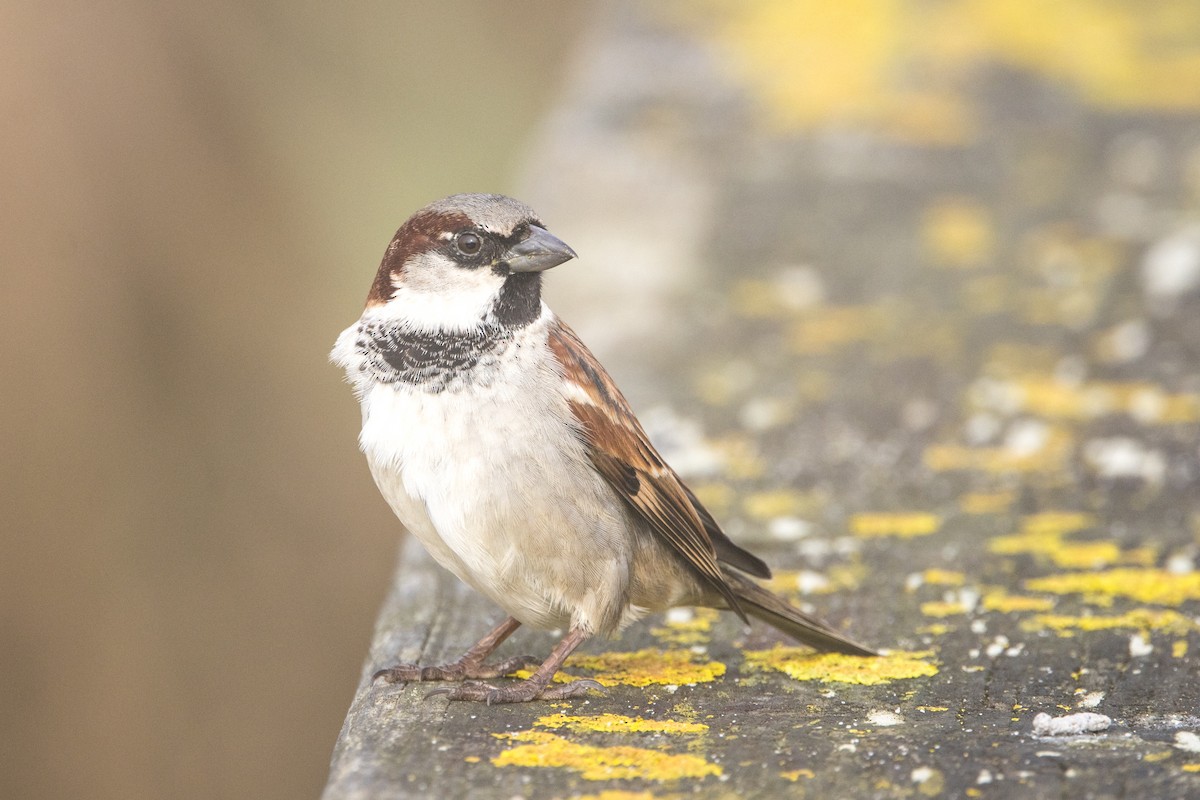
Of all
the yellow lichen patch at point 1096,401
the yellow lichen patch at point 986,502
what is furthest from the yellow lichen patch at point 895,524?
the yellow lichen patch at point 1096,401

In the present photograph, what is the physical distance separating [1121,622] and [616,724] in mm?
1110

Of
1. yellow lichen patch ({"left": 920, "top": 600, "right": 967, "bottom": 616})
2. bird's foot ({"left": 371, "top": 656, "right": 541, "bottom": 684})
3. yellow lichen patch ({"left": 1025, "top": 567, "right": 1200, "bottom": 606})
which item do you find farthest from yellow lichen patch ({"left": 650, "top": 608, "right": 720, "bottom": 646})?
yellow lichen patch ({"left": 1025, "top": 567, "right": 1200, "bottom": 606})

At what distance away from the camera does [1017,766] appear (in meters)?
2.16

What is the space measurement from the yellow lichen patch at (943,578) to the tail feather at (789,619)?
0.31 m

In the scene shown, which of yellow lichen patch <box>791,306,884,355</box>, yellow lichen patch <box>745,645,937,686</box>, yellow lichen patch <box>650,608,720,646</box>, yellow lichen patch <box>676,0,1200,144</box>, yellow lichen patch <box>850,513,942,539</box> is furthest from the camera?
yellow lichen patch <box>676,0,1200,144</box>

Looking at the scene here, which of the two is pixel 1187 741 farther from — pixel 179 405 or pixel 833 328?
pixel 179 405

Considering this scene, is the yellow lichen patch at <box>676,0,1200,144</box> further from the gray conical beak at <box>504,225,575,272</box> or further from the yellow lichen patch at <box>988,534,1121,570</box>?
the gray conical beak at <box>504,225,575,272</box>

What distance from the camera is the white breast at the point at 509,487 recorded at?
2.75 meters

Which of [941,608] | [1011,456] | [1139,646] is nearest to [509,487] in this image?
[941,608]

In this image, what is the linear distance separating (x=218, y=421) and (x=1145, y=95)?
152 inches

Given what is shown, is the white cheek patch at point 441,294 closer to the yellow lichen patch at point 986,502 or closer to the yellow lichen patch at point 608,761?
the yellow lichen patch at point 608,761

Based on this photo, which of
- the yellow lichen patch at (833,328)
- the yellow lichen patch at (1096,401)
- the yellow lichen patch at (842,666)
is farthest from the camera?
the yellow lichen patch at (833,328)

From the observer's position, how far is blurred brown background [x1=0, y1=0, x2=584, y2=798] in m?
4.65

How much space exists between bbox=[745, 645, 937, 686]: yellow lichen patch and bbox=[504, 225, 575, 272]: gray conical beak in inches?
36.3
